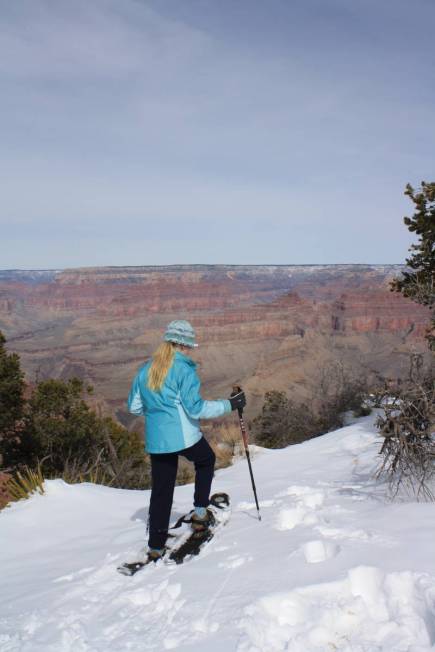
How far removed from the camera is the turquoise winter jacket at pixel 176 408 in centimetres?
395

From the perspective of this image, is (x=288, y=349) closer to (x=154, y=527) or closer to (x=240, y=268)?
(x=154, y=527)

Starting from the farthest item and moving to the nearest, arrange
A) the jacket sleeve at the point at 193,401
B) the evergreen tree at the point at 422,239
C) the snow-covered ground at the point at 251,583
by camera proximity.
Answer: the evergreen tree at the point at 422,239, the jacket sleeve at the point at 193,401, the snow-covered ground at the point at 251,583

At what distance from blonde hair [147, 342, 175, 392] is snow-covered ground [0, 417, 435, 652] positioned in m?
1.29

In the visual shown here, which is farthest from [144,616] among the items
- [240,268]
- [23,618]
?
[240,268]

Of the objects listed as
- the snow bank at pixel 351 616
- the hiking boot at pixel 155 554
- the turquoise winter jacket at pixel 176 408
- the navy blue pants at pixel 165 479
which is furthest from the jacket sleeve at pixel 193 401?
the snow bank at pixel 351 616

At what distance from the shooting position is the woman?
3.95m

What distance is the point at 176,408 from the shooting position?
401 cm

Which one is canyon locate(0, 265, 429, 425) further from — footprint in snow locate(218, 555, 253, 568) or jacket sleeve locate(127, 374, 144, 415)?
footprint in snow locate(218, 555, 253, 568)

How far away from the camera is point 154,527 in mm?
4121

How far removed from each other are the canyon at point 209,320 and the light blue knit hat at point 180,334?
184 ft

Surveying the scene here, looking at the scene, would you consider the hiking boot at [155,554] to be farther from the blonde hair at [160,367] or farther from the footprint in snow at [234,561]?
the blonde hair at [160,367]

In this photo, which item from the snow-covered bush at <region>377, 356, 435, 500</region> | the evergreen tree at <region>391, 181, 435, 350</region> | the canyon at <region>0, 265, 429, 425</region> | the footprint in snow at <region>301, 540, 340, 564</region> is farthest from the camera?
the canyon at <region>0, 265, 429, 425</region>

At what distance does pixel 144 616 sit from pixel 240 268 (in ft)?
635

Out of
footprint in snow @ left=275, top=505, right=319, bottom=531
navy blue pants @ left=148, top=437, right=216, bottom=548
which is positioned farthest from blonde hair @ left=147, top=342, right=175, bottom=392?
footprint in snow @ left=275, top=505, right=319, bottom=531
